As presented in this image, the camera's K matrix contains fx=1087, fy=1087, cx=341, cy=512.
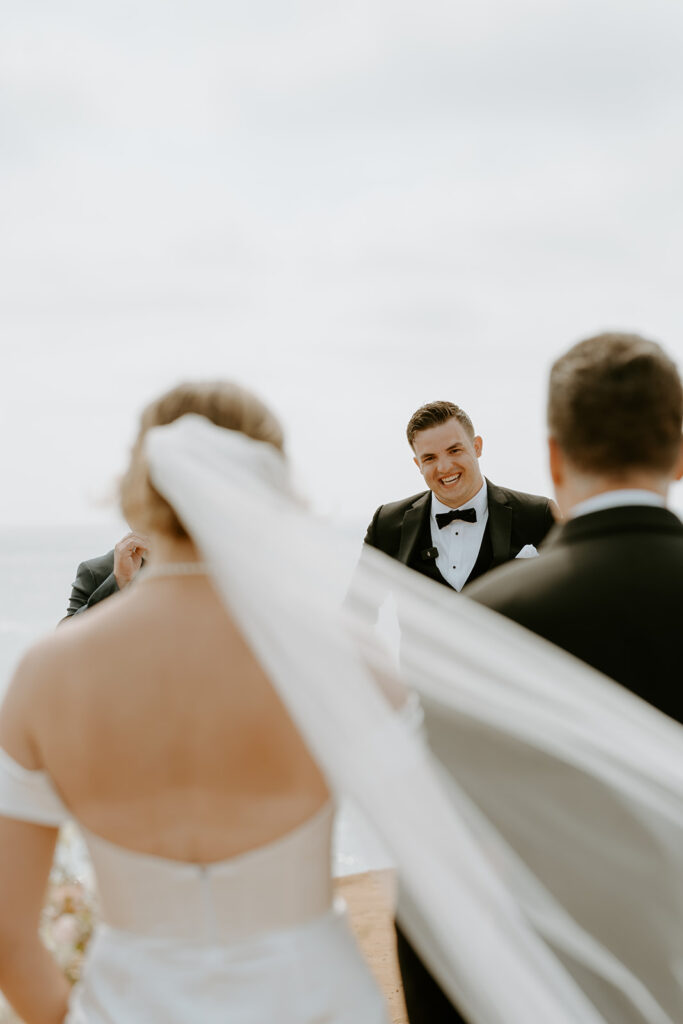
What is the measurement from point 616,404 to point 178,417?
89cm

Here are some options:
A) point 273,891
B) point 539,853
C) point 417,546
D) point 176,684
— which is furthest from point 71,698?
point 417,546

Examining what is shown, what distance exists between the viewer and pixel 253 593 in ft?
5.62

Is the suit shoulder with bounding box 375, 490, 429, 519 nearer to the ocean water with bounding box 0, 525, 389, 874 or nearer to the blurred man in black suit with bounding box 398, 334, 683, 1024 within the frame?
the ocean water with bounding box 0, 525, 389, 874

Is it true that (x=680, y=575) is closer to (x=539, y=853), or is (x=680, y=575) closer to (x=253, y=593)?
(x=539, y=853)

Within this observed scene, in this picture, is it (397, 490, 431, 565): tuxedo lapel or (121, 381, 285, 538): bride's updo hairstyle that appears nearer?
(121, 381, 285, 538): bride's updo hairstyle

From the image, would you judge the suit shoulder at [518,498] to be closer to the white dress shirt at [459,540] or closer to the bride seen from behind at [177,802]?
the white dress shirt at [459,540]

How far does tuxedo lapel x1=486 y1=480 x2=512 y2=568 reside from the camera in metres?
5.73

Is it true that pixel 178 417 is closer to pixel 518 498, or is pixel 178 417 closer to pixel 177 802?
pixel 177 802

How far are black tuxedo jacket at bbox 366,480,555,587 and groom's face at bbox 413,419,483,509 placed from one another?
0.10 meters

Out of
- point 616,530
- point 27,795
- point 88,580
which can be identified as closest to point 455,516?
point 88,580

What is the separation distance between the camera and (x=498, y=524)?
19.1 feet

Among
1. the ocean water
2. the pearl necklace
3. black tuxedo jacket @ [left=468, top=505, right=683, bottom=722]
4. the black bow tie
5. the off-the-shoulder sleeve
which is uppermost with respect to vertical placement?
the pearl necklace

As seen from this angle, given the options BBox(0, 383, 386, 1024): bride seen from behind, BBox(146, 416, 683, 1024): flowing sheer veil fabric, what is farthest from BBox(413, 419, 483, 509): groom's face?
BBox(0, 383, 386, 1024): bride seen from behind

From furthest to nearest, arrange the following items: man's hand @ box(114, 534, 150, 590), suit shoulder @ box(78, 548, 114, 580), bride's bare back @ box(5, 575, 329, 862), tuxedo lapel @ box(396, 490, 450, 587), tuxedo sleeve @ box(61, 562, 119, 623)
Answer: tuxedo lapel @ box(396, 490, 450, 587) < suit shoulder @ box(78, 548, 114, 580) < tuxedo sleeve @ box(61, 562, 119, 623) < man's hand @ box(114, 534, 150, 590) < bride's bare back @ box(5, 575, 329, 862)
